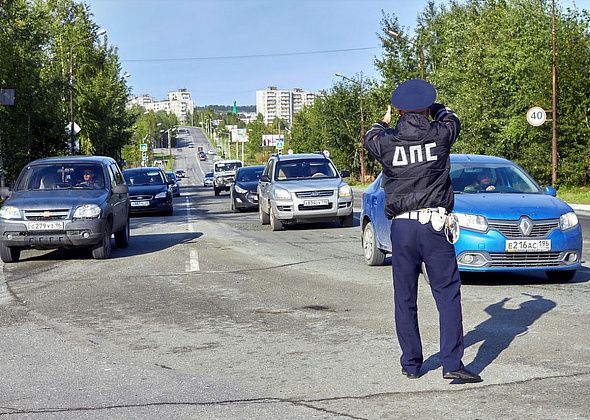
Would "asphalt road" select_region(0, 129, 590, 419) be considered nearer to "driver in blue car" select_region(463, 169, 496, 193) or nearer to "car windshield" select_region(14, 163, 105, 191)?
"driver in blue car" select_region(463, 169, 496, 193)

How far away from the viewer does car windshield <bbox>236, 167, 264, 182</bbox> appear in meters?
31.5

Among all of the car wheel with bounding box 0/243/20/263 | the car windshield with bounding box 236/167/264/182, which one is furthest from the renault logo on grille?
the car windshield with bounding box 236/167/264/182

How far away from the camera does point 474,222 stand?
1088 centimetres

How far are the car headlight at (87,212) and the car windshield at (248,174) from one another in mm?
16003

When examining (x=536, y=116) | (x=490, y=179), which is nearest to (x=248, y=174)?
(x=536, y=116)

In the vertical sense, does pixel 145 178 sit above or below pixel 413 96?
below

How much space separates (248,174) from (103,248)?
1660 cm

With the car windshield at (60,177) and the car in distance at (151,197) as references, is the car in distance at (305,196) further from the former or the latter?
the car in distance at (151,197)

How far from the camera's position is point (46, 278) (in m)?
13.3

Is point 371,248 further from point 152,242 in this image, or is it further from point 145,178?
point 145,178

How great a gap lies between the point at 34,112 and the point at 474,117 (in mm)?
20998


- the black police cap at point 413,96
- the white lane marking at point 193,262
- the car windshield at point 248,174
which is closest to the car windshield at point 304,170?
the white lane marking at point 193,262

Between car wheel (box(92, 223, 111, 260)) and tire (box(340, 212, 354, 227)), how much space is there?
7.30 m

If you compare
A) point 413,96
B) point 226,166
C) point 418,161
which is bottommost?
point 226,166
